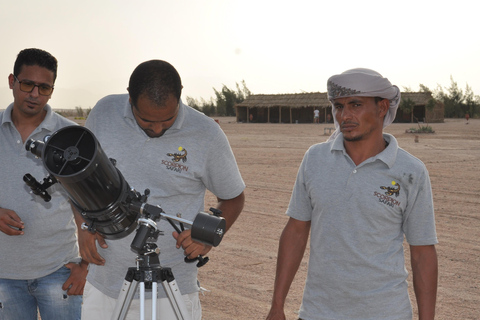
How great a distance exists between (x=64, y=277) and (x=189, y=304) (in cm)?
90

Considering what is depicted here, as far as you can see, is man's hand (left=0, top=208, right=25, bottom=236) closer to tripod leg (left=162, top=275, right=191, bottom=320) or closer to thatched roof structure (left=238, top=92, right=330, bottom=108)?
tripod leg (left=162, top=275, right=191, bottom=320)

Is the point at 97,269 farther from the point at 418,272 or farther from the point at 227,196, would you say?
the point at 418,272

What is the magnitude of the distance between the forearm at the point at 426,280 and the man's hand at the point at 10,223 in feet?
7.02

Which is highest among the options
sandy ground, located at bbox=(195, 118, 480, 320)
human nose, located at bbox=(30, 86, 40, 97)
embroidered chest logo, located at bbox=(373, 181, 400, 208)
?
human nose, located at bbox=(30, 86, 40, 97)

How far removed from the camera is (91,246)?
2.91 meters

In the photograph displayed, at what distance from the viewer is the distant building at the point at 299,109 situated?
43.6 m

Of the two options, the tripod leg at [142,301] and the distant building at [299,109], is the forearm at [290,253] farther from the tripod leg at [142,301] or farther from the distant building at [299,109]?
the distant building at [299,109]

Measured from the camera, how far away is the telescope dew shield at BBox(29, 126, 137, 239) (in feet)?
7.55

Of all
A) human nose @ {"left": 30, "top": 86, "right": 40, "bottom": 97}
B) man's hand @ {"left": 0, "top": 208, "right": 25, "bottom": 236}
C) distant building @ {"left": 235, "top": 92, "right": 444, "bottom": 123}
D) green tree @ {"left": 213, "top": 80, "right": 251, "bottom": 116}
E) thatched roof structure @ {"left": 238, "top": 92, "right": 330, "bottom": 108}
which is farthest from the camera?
green tree @ {"left": 213, "top": 80, "right": 251, "bottom": 116}

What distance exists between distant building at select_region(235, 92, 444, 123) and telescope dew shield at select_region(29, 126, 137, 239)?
136ft

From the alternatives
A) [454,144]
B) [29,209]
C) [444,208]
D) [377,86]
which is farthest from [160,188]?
[454,144]

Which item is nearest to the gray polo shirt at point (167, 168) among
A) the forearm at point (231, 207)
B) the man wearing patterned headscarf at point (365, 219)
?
the forearm at point (231, 207)

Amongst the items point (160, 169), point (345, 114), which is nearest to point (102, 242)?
point (160, 169)

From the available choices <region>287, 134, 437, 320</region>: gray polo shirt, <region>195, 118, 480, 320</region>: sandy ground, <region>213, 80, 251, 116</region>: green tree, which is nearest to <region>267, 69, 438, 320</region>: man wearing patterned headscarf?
<region>287, 134, 437, 320</region>: gray polo shirt
